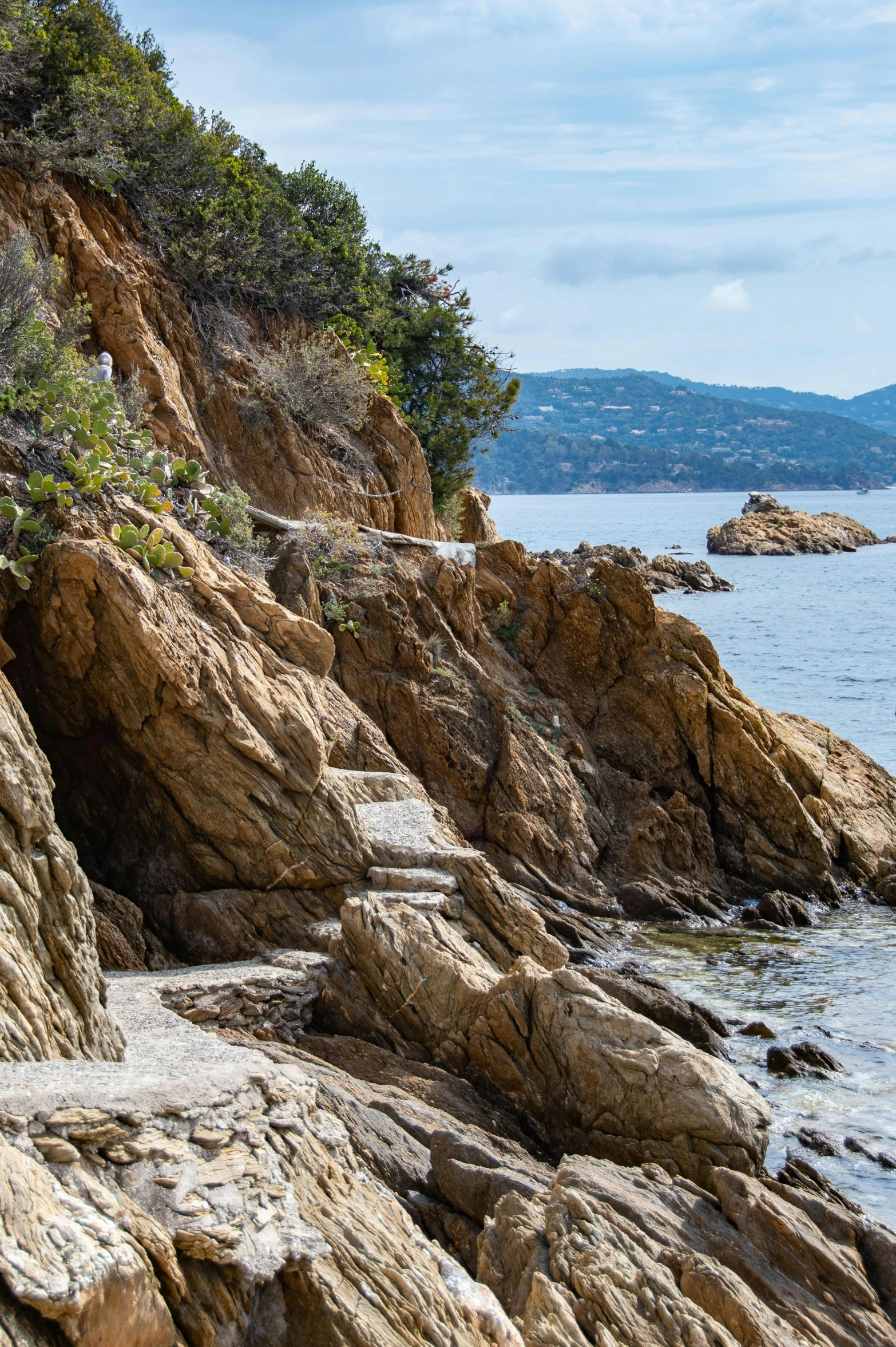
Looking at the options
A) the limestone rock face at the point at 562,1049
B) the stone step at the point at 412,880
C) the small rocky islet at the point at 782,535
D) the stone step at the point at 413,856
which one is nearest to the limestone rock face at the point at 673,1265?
the limestone rock face at the point at 562,1049

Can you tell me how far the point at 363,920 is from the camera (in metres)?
10.5

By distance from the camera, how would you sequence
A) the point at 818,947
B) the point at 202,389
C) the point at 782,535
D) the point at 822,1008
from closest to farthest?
the point at 822,1008 → the point at 818,947 → the point at 202,389 → the point at 782,535

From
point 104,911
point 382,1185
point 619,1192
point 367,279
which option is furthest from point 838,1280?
point 367,279

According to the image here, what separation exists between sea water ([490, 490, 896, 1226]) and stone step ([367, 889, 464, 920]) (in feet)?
12.8

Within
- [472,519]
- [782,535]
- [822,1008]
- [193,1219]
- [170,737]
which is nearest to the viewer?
[193,1219]

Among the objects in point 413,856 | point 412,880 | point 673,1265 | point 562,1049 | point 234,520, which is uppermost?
point 234,520

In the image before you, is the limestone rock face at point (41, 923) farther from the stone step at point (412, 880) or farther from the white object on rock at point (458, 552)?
the white object on rock at point (458, 552)

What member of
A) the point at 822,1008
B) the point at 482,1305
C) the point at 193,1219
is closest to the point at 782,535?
the point at 822,1008

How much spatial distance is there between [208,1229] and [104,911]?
5777mm

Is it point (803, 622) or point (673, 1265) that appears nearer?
point (673, 1265)

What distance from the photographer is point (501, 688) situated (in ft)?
64.0

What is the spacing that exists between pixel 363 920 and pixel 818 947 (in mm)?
9391

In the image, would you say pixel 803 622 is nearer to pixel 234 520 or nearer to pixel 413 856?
pixel 234 520

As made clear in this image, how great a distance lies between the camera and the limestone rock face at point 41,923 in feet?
22.8
